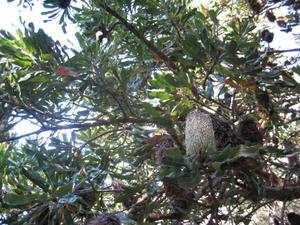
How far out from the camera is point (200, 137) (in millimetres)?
1476

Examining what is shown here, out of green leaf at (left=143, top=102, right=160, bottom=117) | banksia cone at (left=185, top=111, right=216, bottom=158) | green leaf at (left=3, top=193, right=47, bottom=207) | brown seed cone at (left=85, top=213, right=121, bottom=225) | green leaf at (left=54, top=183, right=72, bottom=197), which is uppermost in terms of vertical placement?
green leaf at (left=143, top=102, right=160, bottom=117)

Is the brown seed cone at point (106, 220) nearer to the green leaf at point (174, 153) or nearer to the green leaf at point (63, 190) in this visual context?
the green leaf at point (63, 190)

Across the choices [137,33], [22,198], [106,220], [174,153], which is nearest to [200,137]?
[174,153]

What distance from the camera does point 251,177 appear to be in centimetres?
176

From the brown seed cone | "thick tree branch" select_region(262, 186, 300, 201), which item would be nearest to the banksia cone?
the brown seed cone

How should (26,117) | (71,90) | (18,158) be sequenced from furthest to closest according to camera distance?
(18,158) < (71,90) < (26,117)

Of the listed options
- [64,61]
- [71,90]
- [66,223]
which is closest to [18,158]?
[71,90]

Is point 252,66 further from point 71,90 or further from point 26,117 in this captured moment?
point 26,117

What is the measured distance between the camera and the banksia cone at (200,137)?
1434 millimetres

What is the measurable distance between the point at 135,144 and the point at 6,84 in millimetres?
982

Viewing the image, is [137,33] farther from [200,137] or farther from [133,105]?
[200,137]

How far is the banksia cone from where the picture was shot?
143 cm

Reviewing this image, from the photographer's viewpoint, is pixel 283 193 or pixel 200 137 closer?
pixel 200 137

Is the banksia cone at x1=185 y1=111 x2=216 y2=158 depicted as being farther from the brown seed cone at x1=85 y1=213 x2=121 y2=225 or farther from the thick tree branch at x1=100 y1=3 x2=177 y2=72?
the thick tree branch at x1=100 y1=3 x2=177 y2=72
